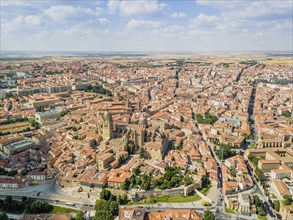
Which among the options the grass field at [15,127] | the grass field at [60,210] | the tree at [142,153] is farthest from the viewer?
the grass field at [15,127]

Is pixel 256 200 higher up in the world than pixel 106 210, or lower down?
lower down

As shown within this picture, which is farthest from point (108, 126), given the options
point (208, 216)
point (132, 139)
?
point (208, 216)

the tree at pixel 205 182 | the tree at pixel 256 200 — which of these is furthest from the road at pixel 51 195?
the tree at pixel 256 200

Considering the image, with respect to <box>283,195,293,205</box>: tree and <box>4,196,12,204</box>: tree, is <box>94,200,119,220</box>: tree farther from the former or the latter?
<box>283,195,293,205</box>: tree

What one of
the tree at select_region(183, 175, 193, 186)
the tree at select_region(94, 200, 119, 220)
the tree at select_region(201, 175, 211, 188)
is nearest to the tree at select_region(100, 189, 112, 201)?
the tree at select_region(94, 200, 119, 220)

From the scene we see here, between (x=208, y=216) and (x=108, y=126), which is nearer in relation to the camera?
(x=208, y=216)

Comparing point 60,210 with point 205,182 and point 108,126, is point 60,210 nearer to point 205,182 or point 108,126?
point 108,126

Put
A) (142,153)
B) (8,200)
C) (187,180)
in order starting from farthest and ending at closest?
(142,153), (187,180), (8,200)

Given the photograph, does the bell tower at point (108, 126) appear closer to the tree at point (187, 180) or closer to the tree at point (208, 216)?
the tree at point (187, 180)

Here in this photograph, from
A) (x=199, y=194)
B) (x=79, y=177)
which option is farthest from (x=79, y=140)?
(x=199, y=194)
